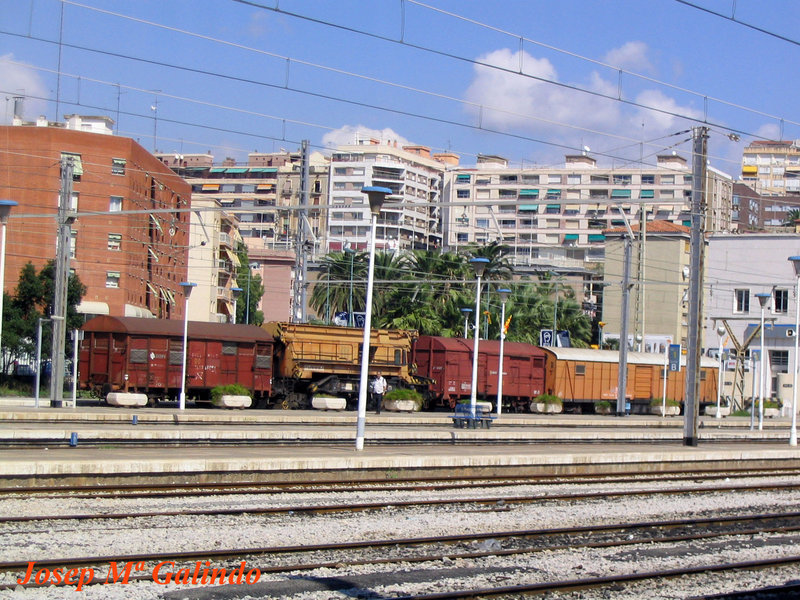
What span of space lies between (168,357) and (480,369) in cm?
1568

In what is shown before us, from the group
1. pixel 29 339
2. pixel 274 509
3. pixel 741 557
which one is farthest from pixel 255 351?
pixel 741 557

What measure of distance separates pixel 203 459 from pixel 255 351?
74.2 ft

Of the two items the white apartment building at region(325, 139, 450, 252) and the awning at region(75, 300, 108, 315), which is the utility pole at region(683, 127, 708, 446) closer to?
the awning at region(75, 300, 108, 315)

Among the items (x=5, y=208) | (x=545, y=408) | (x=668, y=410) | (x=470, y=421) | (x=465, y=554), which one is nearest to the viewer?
(x=465, y=554)

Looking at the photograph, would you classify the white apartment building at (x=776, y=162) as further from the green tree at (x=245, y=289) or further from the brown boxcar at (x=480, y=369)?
the brown boxcar at (x=480, y=369)

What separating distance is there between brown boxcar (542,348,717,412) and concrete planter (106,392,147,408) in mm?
21608

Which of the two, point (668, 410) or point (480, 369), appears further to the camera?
point (668, 410)

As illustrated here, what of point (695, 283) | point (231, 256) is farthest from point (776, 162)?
point (695, 283)

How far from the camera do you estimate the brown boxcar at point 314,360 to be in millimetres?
40688

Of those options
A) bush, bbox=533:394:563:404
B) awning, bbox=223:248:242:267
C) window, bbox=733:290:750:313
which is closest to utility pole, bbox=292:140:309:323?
bush, bbox=533:394:563:404

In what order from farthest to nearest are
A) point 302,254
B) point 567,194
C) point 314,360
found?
point 567,194
point 302,254
point 314,360

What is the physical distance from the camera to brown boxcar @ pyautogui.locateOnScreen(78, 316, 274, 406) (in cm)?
3694

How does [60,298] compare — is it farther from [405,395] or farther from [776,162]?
[776,162]

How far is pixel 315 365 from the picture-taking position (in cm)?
4066
